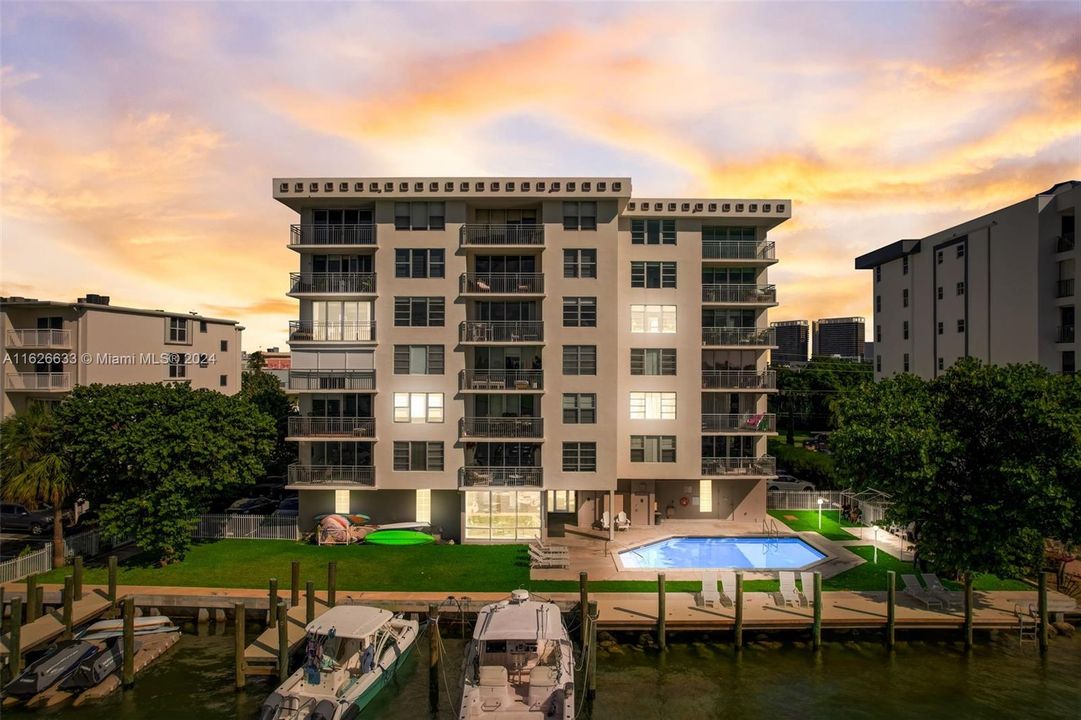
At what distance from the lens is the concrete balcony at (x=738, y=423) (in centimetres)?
3869

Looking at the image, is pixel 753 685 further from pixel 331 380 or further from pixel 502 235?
pixel 331 380

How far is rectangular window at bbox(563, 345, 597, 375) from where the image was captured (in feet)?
120

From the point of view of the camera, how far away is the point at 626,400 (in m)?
38.2

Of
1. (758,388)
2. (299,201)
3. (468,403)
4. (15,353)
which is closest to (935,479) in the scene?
(758,388)

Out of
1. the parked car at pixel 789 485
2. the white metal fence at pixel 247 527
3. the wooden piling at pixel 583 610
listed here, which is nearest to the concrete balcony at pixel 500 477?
the wooden piling at pixel 583 610

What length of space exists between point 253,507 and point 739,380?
3369cm

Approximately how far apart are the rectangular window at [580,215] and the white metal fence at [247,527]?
80.6 ft

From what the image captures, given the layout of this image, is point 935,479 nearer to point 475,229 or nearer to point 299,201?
point 475,229

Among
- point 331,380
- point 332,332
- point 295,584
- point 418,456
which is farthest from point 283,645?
point 332,332

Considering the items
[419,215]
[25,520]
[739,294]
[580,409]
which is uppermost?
[419,215]

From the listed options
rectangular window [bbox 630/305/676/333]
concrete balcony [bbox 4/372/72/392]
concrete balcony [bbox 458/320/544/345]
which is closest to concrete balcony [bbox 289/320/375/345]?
concrete balcony [bbox 458/320/544/345]

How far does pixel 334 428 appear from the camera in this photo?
1405 inches

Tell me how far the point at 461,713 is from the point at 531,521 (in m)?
16.7

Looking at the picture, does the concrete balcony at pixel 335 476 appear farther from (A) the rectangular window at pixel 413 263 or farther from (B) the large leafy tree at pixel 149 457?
(A) the rectangular window at pixel 413 263
